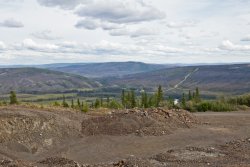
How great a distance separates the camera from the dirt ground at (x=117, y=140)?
2298cm

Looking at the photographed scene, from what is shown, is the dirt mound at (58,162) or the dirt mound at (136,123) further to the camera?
the dirt mound at (136,123)

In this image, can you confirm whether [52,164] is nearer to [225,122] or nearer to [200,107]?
[225,122]

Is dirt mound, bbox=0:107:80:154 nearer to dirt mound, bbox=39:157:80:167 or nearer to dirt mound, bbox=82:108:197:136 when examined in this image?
dirt mound, bbox=82:108:197:136

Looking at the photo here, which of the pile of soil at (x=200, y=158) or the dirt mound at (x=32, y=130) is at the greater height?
the dirt mound at (x=32, y=130)

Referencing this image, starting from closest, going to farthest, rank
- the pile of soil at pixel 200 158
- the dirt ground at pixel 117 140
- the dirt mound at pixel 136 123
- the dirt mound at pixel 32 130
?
1. the pile of soil at pixel 200 158
2. the dirt ground at pixel 117 140
3. the dirt mound at pixel 32 130
4. the dirt mound at pixel 136 123

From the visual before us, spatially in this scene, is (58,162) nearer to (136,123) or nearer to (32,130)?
(32,130)

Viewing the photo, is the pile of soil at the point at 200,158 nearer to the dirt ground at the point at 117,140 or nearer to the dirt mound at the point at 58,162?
the dirt ground at the point at 117,140

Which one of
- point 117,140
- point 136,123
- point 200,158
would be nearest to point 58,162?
point 117,140

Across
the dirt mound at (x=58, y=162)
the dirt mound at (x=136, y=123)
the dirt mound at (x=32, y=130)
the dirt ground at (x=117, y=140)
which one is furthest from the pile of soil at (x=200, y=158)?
the dirt mound at (x=32, y=130)

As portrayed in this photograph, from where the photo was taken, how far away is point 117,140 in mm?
28328

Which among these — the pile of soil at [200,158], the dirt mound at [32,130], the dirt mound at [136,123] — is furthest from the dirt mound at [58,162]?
the dirt mound at [136,123]

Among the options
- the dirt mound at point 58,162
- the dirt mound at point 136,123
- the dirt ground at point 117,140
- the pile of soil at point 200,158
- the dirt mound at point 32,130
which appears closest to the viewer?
the dirt mound at point 58,162

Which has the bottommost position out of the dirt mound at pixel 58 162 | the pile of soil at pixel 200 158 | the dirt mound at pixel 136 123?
the pile of soil at pixel 200 158

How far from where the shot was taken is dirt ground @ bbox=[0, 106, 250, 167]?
22984 millimetres
